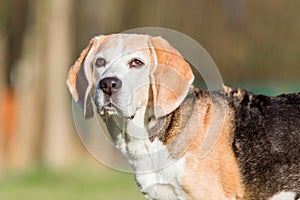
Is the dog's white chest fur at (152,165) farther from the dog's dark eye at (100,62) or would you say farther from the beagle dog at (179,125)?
the dog's dark eye at (100,62)

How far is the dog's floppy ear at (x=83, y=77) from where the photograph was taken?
865 cm

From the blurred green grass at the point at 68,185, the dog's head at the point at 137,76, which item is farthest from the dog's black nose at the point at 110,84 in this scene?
the blurred green grass at the point at 68,185

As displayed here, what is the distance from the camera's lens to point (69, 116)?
26438 millimetres

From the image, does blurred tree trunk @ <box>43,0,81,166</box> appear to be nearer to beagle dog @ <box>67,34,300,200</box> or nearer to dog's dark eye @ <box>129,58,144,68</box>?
beagle dog @ <box>67,34,300,200</box>

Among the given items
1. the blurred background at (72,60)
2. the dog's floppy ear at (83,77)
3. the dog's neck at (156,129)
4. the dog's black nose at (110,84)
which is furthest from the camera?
the blurred background at (72,60)

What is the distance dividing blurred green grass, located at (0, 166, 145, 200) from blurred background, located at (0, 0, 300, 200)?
2 centimetres

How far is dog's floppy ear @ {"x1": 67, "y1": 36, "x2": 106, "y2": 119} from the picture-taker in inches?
340

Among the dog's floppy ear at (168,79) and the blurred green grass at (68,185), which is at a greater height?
the blurred green grass at (68,185)

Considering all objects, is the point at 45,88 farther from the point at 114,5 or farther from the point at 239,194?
the point at 239,194

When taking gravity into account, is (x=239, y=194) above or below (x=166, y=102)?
below

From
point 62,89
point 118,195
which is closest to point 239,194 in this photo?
point 118,195

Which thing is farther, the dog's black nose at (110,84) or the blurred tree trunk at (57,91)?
the blurred tree trunk at (57,91)

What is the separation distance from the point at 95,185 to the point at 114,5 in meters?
12.0

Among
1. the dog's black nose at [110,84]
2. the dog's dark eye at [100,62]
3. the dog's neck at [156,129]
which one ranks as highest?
the dog's dark eye at [100,62]
